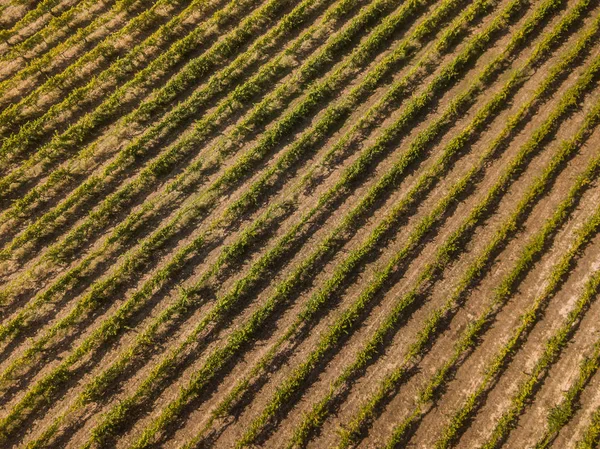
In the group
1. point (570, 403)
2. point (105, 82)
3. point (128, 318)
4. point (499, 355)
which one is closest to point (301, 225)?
point (128, 318)

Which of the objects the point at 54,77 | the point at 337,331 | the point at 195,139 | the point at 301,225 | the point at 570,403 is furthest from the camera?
the point at 54,77

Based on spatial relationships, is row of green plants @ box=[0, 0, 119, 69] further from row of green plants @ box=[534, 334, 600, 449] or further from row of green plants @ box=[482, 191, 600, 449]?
row of green plants @ box=[534, 334, 600, 449]

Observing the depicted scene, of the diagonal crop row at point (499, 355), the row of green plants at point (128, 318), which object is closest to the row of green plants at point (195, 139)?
the row of green plants at point (128, 318)

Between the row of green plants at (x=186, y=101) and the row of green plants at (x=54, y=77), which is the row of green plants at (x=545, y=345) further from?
the row of green plants at (x=54, y=77)

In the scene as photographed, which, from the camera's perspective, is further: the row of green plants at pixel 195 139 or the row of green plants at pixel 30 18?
the row of green plants at pixel 30 18

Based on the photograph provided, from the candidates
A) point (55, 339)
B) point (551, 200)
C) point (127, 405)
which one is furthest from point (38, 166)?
point (551, 200)

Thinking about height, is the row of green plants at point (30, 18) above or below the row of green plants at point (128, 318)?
above

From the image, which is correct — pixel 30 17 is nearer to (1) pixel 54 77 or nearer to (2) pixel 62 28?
(2) pixel 62 28

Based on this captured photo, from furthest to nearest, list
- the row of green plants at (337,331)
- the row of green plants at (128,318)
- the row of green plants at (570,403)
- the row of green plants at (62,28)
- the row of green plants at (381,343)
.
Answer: the row of green plants at (62,28)
the row of green plants at (128,318)
the row of green plants at (337,331)
the row of green plants at (381,343)
the row of green plants at (570,403)

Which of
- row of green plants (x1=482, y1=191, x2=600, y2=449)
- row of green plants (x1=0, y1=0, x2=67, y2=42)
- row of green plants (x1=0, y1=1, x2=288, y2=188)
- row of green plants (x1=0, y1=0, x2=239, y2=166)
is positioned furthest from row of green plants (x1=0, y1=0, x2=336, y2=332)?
row of green plants (x1=482, y1=191, x2=600, y2=449)

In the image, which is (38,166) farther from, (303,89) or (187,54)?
(303,89)
